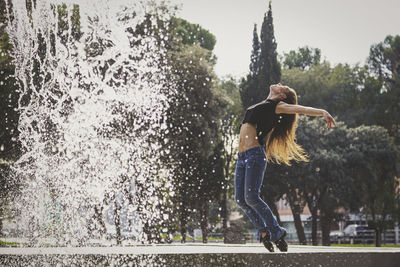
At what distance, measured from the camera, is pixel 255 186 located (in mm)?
5641

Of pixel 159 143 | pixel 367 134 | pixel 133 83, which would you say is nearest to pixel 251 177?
pixel 133 83

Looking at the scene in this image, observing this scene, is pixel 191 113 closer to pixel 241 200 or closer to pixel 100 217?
pixel 100 217

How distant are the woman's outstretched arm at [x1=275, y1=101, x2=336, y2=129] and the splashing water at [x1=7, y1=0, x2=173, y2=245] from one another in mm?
10093

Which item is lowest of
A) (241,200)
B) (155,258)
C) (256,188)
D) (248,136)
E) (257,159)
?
(155,258)

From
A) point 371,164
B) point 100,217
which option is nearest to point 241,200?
point 100,217


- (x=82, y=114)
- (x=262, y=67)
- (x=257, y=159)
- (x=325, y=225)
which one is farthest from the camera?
(x=262, y=67)

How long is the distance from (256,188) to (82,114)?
10163mm

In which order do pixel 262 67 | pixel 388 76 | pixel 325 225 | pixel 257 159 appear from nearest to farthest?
pixel 257 159, pixel 325 225, pixel 262 67, pixel 388 76

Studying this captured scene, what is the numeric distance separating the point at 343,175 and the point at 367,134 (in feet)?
13.5

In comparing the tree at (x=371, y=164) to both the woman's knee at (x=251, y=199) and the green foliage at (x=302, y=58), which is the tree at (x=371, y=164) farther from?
the woman's knee at (x=251, y=199)

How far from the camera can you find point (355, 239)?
46.9m

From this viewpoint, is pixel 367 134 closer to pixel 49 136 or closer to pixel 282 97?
pixel 49 136

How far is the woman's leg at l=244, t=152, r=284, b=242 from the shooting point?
Answer: 5602 millimetres

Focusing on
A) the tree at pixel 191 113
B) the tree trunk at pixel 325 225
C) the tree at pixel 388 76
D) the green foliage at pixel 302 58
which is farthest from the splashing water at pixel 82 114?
the green foliage at pixel 302 58
